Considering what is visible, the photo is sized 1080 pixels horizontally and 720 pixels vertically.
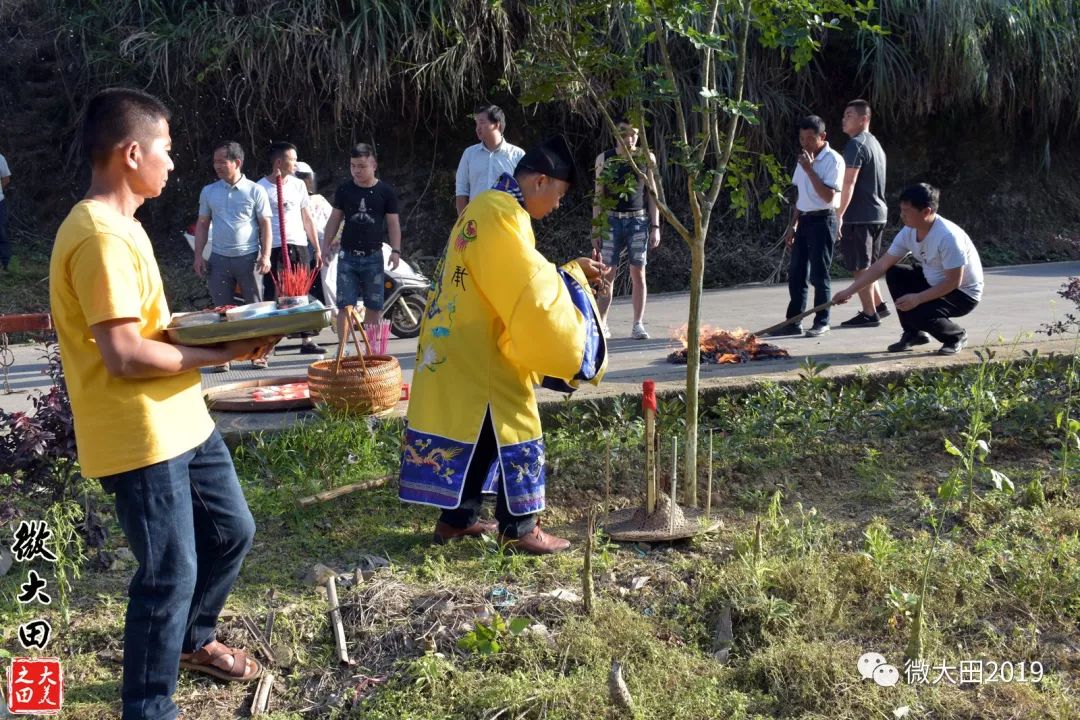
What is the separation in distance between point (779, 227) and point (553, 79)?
11.0m

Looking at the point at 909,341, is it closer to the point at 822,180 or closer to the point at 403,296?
the point at 822,180

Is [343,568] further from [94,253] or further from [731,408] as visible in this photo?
[731,408]

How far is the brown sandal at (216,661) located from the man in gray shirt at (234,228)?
16.7 feet

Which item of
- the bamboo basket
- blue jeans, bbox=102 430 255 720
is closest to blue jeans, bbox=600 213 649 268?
the bamboo basket

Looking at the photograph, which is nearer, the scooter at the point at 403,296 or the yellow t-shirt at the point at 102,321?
the yellow t-shirt at the point at 102,321

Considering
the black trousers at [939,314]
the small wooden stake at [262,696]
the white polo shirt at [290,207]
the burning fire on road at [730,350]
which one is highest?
the white polo shirt at [290,207]

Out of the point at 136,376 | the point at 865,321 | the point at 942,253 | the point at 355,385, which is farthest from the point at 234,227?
the point at 136,376

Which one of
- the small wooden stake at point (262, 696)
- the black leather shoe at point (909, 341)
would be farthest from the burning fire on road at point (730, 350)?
the small wooden stake at point (262, 696)

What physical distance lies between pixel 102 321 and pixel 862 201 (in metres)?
7.39

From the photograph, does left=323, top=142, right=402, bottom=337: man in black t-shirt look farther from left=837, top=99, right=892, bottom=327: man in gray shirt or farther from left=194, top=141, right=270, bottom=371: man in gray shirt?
left=837, top=99, right=892, bottom=327: man in gray shirt

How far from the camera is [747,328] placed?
31.8 feet

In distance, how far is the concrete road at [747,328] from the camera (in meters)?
7.10

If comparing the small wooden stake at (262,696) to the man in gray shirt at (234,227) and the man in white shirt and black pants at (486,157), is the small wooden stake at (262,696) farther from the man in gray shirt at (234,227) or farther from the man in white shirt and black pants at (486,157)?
the man in gray shirt at (234,227)

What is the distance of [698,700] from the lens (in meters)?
3.42
